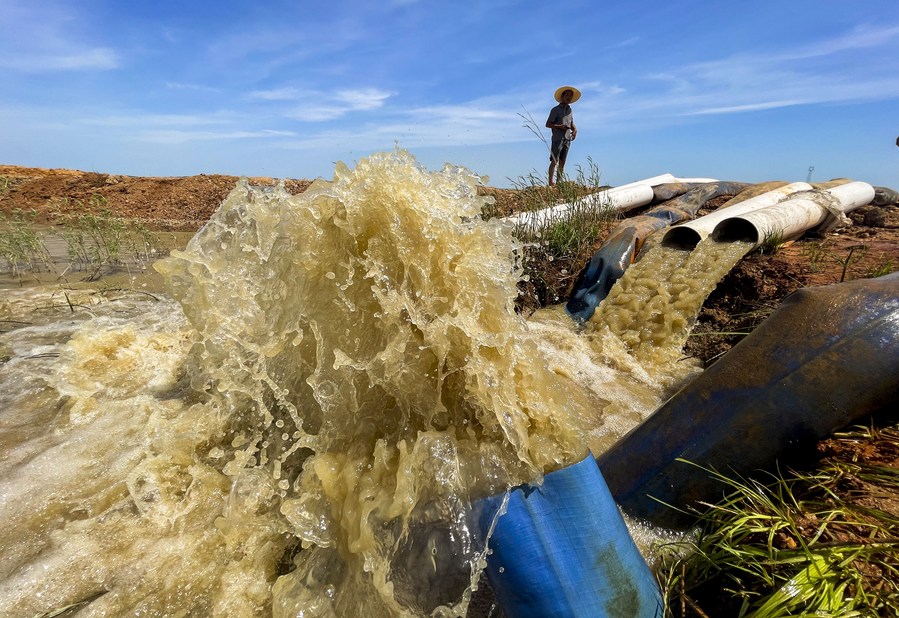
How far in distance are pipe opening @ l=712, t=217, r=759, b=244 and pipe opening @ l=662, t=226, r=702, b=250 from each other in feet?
0.69

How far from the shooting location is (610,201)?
741cm

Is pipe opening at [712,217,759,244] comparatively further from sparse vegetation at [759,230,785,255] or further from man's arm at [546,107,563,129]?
man's arm at [546,107,563,129]

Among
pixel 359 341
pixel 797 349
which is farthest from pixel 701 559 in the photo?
pixel 359 341

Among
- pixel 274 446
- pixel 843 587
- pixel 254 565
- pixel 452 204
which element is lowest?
pixel 254 565

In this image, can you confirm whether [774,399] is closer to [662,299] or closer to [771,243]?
[662,299]

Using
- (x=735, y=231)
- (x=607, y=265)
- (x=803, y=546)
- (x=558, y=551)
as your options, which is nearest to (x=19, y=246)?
(x=607, y=265)

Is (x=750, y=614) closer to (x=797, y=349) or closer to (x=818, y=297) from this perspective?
(x=797, y=349)

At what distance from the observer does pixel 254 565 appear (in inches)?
76.7

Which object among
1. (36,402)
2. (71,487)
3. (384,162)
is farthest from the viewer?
(36,402)

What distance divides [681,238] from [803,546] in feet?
15.4

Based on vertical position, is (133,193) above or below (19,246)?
above

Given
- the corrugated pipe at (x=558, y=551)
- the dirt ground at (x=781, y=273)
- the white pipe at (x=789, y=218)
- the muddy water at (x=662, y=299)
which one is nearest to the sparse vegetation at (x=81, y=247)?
the dirt ground at (x=781, y=273)

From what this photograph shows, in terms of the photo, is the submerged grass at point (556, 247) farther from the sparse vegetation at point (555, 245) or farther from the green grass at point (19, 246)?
the green grass at point (19, 246)

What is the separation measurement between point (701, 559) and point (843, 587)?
0.46m
